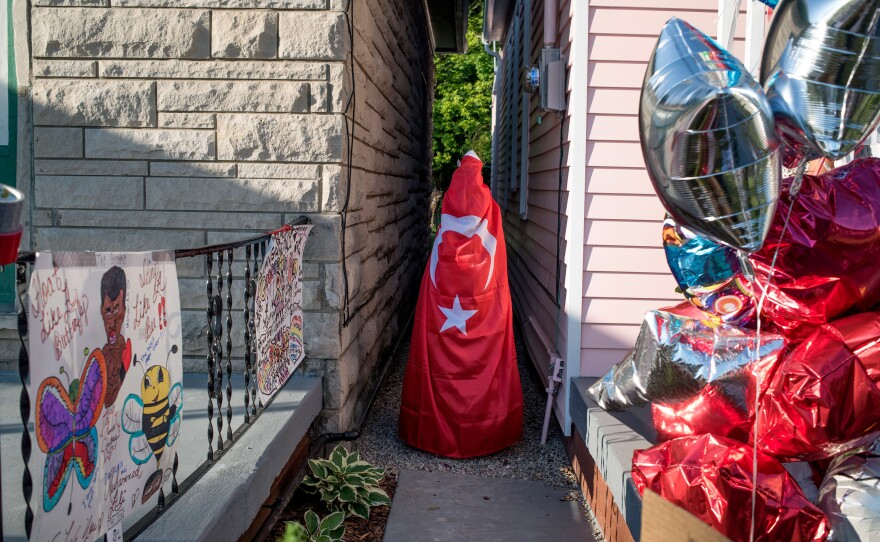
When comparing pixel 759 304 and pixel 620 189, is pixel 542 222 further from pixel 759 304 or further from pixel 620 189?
pixel 759 304

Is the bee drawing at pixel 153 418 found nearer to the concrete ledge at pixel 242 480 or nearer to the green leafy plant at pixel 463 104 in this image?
the concrete ledge at pixel 242 480

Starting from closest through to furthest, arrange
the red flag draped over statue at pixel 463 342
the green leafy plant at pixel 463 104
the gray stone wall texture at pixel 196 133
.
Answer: the gray stone wall texture at pixel 196 133
the red flag draped over statue at pixel 463 342
the green leafy plant at pixel 463 104

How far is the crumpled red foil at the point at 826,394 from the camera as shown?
6.56 ft

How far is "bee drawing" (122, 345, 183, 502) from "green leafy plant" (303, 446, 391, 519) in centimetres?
153

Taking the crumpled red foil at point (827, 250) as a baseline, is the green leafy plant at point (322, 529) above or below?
below

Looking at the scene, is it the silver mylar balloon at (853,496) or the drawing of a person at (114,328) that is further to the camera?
the silver mylar balloon at (853,496)

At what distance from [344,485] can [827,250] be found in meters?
2.41

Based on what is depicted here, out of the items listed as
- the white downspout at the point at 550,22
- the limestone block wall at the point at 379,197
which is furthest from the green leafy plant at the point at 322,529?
the white downspout at the point at 550,22

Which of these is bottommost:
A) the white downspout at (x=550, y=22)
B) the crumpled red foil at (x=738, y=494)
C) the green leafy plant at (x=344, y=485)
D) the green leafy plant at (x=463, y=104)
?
the green leafy plant at (x=344, y=485)

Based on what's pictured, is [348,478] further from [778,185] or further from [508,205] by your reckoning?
[508,205]

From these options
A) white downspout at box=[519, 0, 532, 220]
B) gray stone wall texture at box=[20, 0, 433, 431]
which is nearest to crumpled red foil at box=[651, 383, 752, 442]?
gray stone wall texture at box=[20, 0, 433, 431]

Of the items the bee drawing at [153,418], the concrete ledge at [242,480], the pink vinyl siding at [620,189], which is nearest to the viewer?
the bee drawing at [153,418]

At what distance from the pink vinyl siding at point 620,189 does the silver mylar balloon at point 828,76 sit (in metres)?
2.32

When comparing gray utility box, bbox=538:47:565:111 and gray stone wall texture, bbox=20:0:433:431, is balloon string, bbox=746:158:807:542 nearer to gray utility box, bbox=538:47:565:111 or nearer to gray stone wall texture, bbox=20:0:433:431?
gray stone wall texture, bbox=20:0:433:431
